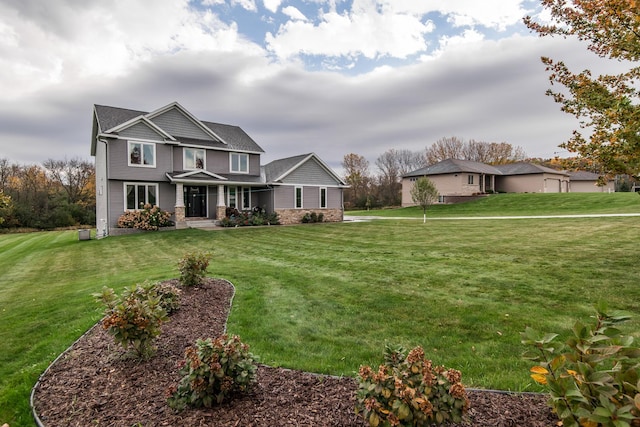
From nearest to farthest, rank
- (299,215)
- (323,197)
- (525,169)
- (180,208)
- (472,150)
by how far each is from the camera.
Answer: (180,208) < (299,215) < (323,197) < (525,169) < (472,150)

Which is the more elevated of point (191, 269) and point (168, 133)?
point (168, 133)

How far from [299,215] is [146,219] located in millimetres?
10080

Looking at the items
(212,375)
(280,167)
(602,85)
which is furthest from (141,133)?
(602,85)

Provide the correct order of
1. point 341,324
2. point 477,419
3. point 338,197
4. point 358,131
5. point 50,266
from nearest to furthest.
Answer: point 477,419 < point 341,324 < point 50,266 < point 338,197 < point 358,131

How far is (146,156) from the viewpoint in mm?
19578

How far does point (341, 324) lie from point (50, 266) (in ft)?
37.7

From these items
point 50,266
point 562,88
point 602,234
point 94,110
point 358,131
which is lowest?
point 50,266

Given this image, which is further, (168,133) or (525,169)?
(525,169)

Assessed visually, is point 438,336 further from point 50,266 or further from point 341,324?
point 50,266

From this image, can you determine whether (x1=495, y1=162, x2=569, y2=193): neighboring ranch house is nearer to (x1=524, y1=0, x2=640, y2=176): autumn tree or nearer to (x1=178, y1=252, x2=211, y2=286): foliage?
(x1=524, y1=0, x2=640, y2=176): autumn tree

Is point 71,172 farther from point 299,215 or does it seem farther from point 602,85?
point 602,85

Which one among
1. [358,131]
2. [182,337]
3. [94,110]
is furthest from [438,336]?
[358,131]

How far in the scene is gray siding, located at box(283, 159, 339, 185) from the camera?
23734mm

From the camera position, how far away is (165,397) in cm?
289
